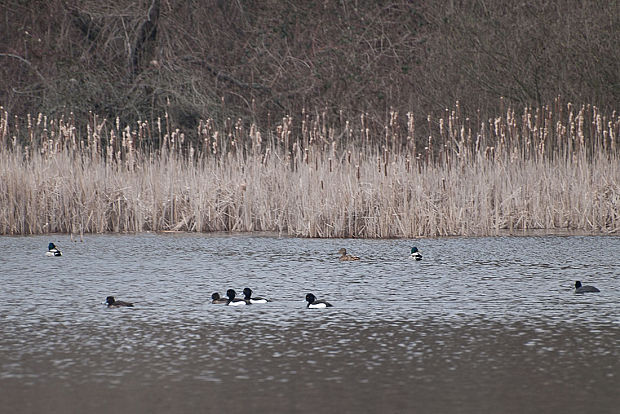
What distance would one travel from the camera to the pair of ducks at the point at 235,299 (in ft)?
23.0

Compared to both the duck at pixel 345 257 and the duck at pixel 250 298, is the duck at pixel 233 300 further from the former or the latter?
the duck at pixel 345 257

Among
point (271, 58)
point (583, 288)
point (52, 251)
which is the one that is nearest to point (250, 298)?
point (583, 288)

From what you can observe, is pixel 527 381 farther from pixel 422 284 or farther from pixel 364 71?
pixel 364 71

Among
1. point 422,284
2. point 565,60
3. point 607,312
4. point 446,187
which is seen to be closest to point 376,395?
point 607,312

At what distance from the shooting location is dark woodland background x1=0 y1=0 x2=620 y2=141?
57.7ft

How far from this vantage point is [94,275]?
8.57m

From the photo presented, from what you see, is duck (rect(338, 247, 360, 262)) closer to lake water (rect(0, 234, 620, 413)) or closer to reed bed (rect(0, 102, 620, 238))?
lake water (rect(0, 234, 620, 413))

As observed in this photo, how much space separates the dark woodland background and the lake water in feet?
26.9

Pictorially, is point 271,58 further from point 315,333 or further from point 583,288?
point 315,333

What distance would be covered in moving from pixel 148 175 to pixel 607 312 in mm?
7540

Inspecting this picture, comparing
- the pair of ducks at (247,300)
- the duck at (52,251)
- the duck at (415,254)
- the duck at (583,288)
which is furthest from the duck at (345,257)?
the duck at (52,251)

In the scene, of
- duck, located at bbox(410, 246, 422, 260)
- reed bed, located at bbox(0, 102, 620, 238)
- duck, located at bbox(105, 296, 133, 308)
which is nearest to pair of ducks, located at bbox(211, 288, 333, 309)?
duck, located at bbox(105, 296, 133, 308)

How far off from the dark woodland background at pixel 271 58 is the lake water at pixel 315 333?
8202 mm

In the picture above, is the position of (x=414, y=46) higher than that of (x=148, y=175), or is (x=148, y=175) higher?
(x=414, y=46)
